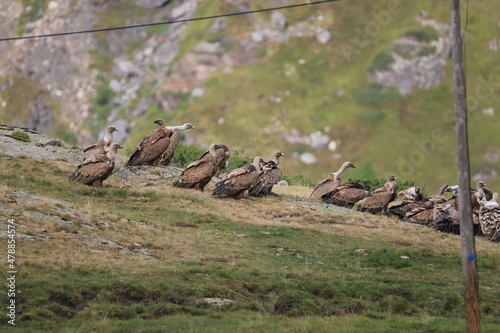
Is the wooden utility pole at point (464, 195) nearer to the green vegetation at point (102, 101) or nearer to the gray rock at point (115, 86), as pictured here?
the green vegetation at point (102, 101)

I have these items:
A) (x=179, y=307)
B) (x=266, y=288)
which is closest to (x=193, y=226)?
(x=266, y=288)

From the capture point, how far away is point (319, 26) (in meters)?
110

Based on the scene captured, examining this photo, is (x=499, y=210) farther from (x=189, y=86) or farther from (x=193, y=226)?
(x=189, y=86)

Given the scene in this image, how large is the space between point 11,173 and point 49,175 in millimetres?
1487

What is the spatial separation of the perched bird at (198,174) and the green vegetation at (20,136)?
27.9 ft

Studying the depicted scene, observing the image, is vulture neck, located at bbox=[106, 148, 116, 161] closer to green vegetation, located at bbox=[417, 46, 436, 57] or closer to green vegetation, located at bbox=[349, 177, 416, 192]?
green vegetation, located at bbox=[349, 177, 416, 192]

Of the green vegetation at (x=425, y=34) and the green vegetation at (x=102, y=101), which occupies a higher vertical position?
the green vegetation at (x=425, y=34)

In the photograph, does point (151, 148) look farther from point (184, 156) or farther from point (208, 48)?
point (208, 48)

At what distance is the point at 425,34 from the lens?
340 feet

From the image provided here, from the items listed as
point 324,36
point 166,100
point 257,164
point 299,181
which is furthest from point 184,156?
point 324,36

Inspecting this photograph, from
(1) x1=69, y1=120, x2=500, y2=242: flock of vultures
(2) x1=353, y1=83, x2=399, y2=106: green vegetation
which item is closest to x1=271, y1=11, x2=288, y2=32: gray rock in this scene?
(2) x1=353, y1=83, x2=399, y2=106: green vegetation

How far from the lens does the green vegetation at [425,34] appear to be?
340ft

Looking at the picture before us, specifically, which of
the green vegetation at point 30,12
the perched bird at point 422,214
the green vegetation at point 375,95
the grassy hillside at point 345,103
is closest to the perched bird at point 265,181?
the perched bird at point 422,214

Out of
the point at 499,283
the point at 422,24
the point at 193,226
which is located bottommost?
the point at 499,283
